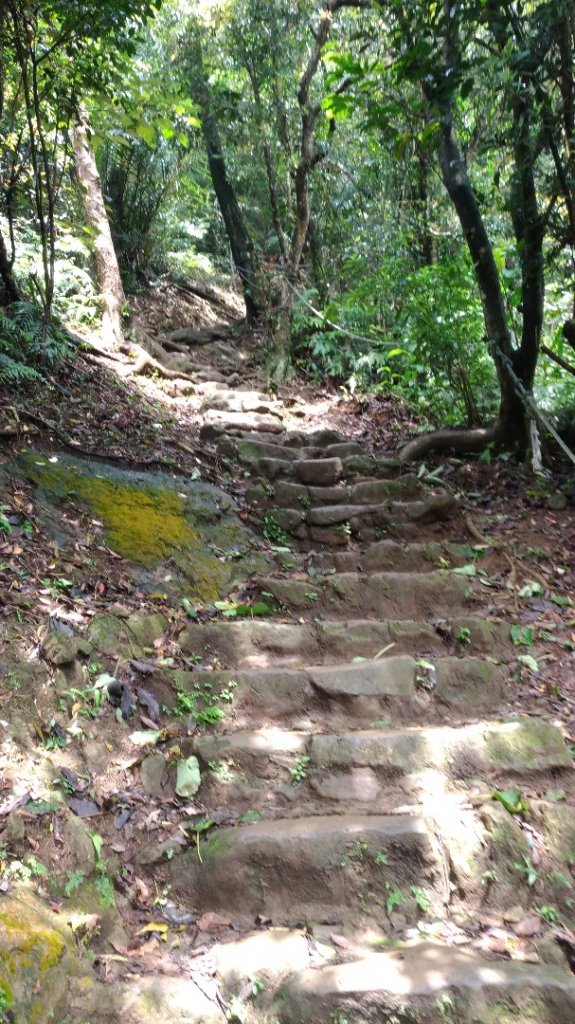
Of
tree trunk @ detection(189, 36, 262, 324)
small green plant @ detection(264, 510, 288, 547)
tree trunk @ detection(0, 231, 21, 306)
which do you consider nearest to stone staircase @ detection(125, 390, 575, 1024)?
small green plant @ detection(264, 510, 288, 547)

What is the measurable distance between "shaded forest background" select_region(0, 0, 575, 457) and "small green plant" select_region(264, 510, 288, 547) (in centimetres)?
219

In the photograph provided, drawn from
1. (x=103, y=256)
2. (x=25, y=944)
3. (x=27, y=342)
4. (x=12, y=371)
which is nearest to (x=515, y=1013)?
(x=25, y=944)

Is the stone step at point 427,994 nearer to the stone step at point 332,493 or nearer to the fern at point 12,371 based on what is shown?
the stone step at point 332,493

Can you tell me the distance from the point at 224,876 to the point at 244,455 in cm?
447

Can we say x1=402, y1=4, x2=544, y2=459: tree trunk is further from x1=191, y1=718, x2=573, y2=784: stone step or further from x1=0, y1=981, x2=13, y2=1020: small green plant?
x1=0, y1=981, x2=13, y2=1020: small green plant

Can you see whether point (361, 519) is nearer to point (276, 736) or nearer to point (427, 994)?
point (276, 736)

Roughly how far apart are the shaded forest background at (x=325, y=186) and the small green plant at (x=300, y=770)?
387 centimetres

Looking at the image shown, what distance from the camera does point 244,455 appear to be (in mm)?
6523

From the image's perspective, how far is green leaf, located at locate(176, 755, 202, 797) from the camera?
9.36 ft

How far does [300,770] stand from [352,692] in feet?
1.95

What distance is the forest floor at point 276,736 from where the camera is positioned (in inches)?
87.8

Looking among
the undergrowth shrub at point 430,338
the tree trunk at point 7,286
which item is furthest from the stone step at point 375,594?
the tree trunk at point 7,286

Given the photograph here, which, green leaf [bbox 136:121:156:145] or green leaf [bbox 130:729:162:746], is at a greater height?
green leaf [bbox 136:121:156:145]

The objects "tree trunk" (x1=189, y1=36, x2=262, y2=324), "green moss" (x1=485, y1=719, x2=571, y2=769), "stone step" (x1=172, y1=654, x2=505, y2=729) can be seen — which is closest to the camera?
"green moss" (x1=485, y1=719, x2=571, y2=769)
